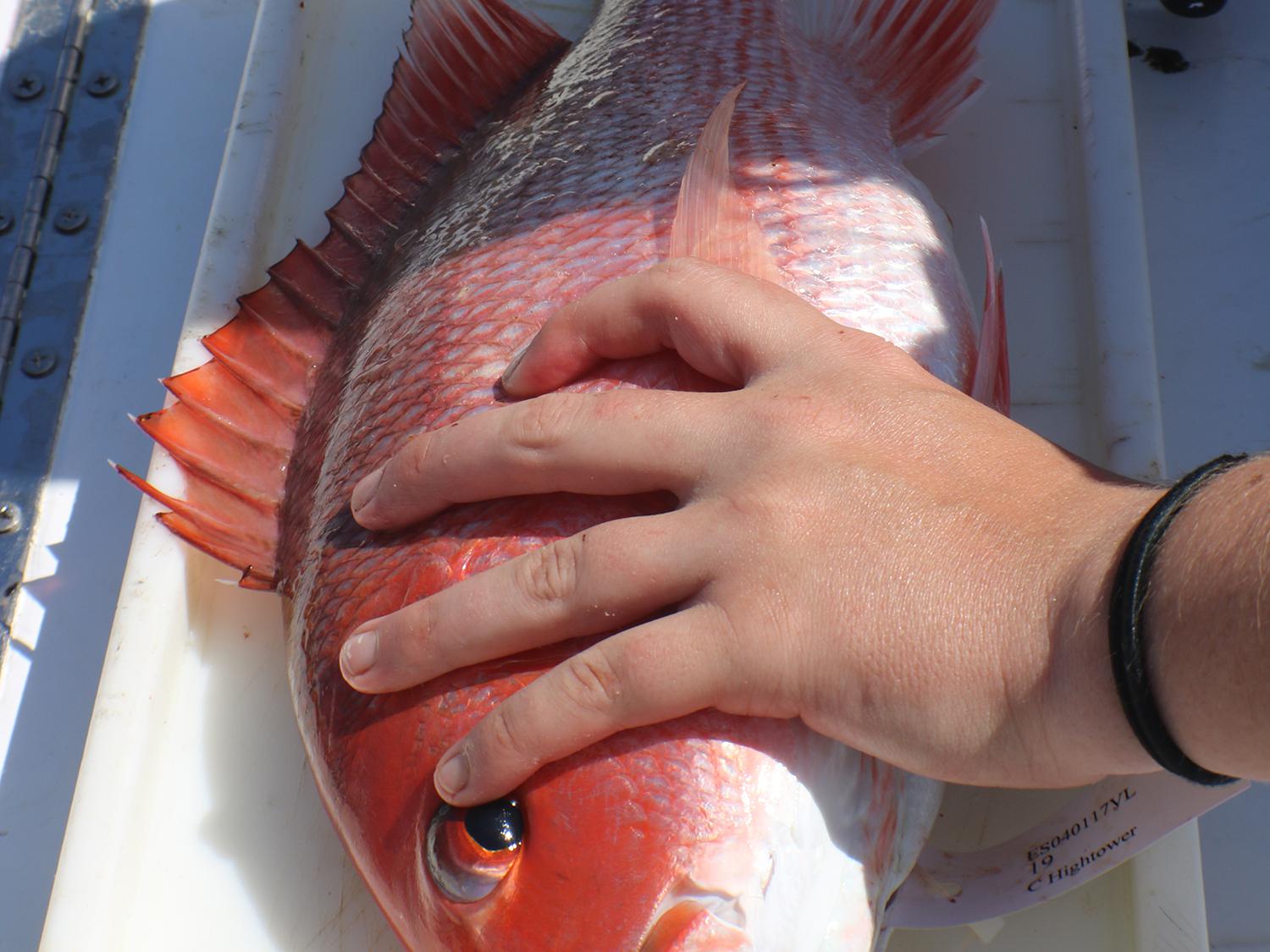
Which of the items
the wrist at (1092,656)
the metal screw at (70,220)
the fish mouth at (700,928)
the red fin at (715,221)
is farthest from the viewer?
the metal screw at (70,220)

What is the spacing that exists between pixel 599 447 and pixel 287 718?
0.73 meters

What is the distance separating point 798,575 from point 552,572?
23 cm

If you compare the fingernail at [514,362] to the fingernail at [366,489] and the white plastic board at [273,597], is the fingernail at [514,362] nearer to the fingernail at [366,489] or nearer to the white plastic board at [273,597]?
the fingernail at [366,489]

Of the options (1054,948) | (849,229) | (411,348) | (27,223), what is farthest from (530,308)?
(27,223)

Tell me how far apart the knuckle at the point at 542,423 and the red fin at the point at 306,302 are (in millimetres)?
530

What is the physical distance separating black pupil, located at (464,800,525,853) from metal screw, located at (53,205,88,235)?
1702mm

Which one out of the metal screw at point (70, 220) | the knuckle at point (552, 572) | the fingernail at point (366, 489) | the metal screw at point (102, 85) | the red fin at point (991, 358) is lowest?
the red fin at point (991, 358)

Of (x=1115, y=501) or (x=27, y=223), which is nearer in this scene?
(x=1115, y=501)

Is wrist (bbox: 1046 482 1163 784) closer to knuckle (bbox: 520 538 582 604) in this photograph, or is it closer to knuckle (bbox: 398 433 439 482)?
knuckle (bbox: 520 538 582 604)

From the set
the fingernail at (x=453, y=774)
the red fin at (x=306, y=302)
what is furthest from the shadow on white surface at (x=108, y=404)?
the fingernail at (x=453, y=774)

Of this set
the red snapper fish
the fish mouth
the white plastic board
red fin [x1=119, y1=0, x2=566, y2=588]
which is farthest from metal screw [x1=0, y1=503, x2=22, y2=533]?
the fish mouth

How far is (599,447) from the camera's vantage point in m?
1.02

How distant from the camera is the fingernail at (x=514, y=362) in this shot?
46.5 inches

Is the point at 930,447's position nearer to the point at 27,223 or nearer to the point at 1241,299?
the point at 1241,299
